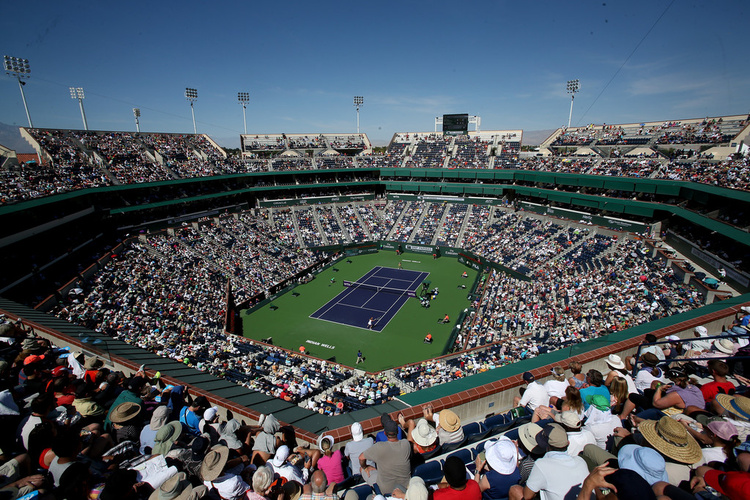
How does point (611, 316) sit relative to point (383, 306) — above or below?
above

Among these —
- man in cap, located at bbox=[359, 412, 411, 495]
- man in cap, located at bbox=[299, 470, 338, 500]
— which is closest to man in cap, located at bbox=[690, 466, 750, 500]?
man in cap, located at bbox=[359, 412, 411, 495]

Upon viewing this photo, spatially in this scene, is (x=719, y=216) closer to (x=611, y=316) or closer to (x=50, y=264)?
(x=611, y=316)

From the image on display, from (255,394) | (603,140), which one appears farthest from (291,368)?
(603,140)

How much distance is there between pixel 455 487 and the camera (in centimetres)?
385

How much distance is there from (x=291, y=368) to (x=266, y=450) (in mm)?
14226

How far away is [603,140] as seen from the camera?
44.8 meters

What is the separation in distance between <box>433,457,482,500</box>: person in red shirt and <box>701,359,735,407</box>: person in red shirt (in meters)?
4.43

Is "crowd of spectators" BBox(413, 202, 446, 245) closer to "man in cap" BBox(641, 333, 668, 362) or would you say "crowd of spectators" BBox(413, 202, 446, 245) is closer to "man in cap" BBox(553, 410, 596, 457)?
"man in cap" BBox(641, 333, 668, 362)

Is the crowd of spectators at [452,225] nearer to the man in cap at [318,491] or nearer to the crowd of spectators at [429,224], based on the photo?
the crowd of spectators at [429,224]

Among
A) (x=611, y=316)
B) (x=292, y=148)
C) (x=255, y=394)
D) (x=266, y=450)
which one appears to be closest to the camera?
(x=266, y=450)

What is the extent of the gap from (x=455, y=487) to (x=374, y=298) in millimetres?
28911

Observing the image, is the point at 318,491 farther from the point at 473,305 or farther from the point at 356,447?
the point at 473,305

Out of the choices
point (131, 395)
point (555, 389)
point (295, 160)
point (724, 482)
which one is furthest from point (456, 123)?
point (724, 482)

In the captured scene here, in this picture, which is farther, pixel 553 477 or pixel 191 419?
pixel 191 419
